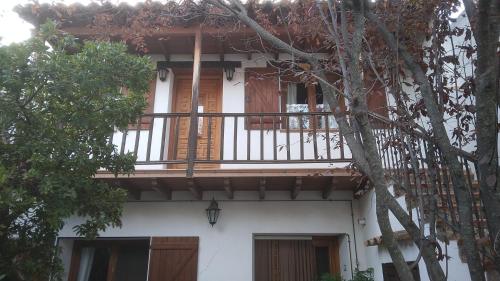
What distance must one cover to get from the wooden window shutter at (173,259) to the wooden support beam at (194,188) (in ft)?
2.33

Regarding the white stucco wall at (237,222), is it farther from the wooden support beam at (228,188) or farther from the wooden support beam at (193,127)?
the wooden support beam at (193,127)

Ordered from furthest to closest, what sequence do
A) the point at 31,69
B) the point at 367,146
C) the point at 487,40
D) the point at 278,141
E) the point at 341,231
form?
the point at 278,141
the point at 341,231
the point at 31,69
the point at 367,146
the point at 487,40

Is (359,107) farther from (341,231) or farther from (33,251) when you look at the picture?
(341,231)

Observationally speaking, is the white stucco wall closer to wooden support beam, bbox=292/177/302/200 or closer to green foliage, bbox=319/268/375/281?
wooden support beam, bbox=292/177/302/200

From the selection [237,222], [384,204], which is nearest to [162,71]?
[237,222]

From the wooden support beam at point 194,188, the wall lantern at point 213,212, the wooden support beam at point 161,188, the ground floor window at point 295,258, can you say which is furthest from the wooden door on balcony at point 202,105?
the ground floor window at point 295,258

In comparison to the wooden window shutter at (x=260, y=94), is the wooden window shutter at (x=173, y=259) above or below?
below

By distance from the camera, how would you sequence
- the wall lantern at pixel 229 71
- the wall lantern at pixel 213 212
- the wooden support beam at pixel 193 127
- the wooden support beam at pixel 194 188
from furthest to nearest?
the wall lantern at pixel 229 71 < the wall lantern at pixel 213 212 < the wooden support beam at pixel 194 188 < the wooden support beam at pixel 193 127

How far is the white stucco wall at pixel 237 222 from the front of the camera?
6.70 m

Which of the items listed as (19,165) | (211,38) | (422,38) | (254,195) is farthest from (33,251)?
(211,38)

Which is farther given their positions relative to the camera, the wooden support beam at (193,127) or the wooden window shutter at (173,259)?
the wooden window shutter at (173,259)

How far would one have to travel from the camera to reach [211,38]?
7398 mm

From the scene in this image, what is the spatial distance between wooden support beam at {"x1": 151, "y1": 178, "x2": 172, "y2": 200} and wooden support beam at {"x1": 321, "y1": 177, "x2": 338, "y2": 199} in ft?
8.64

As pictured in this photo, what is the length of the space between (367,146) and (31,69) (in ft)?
10.1
